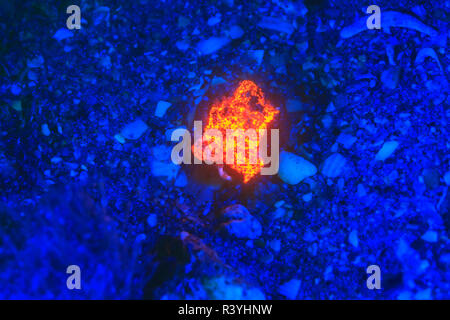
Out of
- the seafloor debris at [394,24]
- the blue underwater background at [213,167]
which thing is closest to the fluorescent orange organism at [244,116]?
the blue underwater background at [213,167]

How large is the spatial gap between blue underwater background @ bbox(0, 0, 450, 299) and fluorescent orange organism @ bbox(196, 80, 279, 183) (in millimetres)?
31

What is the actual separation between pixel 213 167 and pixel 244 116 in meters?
0.18

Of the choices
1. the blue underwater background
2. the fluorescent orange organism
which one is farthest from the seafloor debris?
the fluorescent orange organism

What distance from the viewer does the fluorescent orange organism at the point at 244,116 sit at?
112 cm

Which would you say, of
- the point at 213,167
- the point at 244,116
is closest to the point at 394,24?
the point at 244,116

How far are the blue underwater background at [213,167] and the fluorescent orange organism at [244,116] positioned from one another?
3cm

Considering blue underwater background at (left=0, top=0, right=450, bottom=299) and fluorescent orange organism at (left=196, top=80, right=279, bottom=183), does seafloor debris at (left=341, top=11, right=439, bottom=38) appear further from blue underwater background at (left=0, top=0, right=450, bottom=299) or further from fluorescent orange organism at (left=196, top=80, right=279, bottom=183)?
fluorescent orange organism at (left=196, top=80, right=279, bottom=183)

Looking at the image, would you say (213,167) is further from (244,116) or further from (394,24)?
(394,24)

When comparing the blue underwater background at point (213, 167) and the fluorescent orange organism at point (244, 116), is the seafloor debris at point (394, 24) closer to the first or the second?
the blue underwater background at point (213, 167)

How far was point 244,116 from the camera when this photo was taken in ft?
3.71

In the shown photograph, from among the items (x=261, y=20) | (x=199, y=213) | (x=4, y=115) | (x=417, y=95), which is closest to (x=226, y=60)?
(x=261, y=20)

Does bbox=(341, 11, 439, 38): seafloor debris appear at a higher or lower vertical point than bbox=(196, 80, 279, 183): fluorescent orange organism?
higher

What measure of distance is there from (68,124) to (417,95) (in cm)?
107

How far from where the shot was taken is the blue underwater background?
41.8 inches
